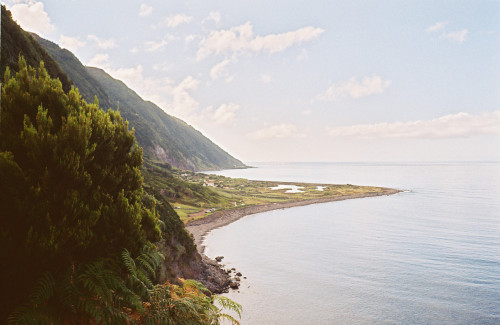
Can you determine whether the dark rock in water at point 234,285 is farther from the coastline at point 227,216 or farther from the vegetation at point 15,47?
the vegetation at point 15,47

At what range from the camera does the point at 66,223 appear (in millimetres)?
8117

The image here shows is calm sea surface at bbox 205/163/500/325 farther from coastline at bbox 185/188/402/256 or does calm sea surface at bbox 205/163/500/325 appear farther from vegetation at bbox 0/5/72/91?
vegetation at bbox 0/5/72/91

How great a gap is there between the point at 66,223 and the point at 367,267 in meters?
51.6

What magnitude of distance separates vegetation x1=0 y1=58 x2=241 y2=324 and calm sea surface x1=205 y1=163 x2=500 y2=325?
2581 centimetres

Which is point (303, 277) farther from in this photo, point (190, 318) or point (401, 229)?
point (401, 229)

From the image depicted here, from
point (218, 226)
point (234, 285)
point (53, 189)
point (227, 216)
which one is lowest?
point (234, 285)

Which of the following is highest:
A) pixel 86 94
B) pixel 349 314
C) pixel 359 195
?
pixel 86 94

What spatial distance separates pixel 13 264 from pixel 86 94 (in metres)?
191

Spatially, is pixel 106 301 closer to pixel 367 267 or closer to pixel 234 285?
pixel 234 285

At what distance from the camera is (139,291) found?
9.26 metres

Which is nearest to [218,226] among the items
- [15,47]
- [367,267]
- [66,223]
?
[367,267]

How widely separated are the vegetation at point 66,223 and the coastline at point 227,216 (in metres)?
48.3

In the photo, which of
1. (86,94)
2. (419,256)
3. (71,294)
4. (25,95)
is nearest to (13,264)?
(71,294)

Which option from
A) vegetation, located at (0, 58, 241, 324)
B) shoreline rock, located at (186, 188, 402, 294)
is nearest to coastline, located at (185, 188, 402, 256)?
shoreline rock, located at (186, 188, 402, 294)
